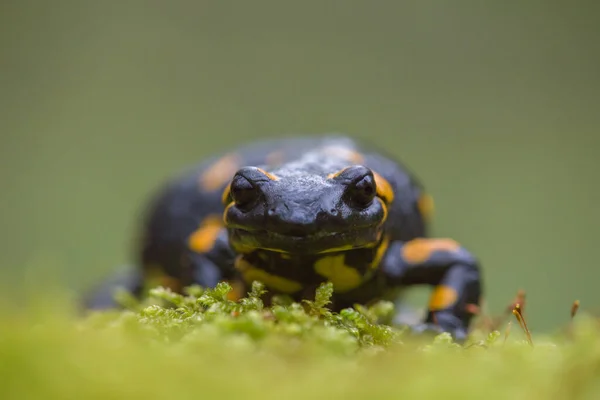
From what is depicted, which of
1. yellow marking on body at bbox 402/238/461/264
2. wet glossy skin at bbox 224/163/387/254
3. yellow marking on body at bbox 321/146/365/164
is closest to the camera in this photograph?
wet glossy skin at bbox 224/163/387/254

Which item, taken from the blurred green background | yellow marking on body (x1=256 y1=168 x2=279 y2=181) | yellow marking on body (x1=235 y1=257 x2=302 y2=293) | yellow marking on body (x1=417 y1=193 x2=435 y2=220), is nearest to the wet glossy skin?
yellow marking on body (x1=256 y1=168 x2=279 y2=181)

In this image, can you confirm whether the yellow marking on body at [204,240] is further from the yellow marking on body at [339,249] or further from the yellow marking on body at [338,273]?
the yellow marking on body at [339,249]

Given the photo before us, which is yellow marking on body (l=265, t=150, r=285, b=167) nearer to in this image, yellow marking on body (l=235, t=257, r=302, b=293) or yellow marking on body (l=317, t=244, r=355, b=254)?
yellow marking on body (l=235, t=257, r=302, b=293)

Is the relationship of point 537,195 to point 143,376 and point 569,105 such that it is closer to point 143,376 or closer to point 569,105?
point 569,105

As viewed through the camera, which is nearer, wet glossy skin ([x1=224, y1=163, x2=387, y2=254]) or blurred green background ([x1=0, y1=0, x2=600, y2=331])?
wet glossy skin ([x1=224, y1=163, x2=387, y2=254])

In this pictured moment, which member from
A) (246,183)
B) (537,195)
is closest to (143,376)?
(246,183)

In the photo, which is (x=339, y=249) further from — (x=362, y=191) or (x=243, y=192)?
(x=243, y=192)
